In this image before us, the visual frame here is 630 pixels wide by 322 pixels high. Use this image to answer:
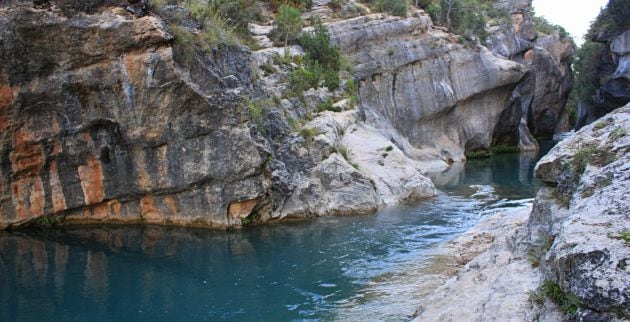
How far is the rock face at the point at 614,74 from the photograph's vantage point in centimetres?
3716

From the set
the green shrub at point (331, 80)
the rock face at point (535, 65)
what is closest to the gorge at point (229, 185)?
the green shrub at point (331, 80)

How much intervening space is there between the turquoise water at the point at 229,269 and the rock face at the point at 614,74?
2357 centimetres

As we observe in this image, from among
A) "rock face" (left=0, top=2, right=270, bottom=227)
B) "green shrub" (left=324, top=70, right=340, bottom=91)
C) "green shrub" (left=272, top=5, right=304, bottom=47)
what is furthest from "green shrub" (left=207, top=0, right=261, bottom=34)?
"rock face" (left=0, top=2, right=270, bottom=227)

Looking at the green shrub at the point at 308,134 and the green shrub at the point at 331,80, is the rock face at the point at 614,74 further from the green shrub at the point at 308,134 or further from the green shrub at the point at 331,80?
the green shrub at the point at 308,134

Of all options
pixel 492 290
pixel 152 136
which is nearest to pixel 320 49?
pixel 152 136

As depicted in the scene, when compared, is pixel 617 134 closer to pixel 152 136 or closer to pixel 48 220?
pixel 152 136

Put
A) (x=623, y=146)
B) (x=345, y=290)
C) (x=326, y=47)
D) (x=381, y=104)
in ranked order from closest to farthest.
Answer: (x=623, y=146), (x=345, y=290), (x=326, y=47), (x=381, y=104)

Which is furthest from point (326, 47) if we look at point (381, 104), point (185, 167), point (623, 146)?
point (623, 146)

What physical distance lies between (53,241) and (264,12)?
808 inches

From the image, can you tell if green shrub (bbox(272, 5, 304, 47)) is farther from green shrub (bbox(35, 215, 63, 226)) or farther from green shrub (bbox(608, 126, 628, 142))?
green shrub (bbox(608, 126, 628, 142))

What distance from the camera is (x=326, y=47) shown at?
2850 cm

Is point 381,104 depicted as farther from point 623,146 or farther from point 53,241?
point 623,146

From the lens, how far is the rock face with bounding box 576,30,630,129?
122ft

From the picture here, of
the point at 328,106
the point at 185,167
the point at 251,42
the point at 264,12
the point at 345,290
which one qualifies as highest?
the point at 264,12
